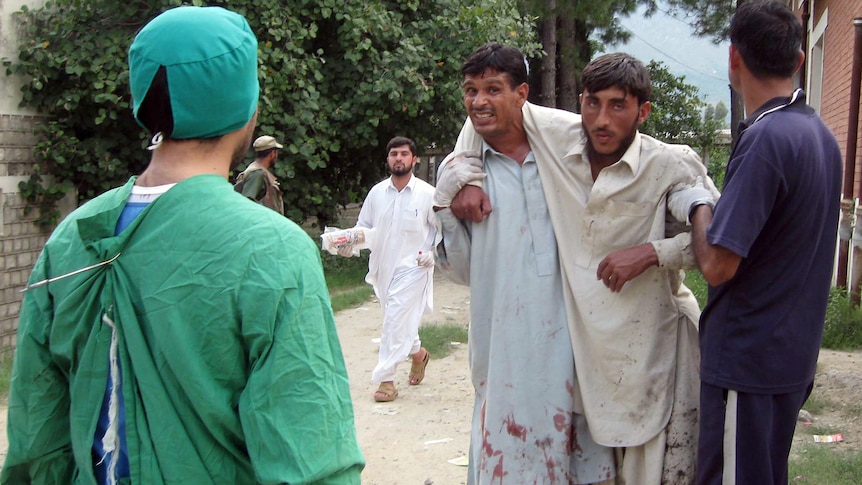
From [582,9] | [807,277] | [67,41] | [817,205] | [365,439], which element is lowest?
[365,439]

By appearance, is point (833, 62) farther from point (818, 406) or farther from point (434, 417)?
point (434, 417)

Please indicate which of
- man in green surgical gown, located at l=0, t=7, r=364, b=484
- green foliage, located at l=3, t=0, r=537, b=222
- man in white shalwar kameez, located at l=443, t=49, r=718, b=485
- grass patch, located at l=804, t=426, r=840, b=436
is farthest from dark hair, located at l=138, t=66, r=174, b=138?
green foliage, located at l=3, t=0, r=537, b=222

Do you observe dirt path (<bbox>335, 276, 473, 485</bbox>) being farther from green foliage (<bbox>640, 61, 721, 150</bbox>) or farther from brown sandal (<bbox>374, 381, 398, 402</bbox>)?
green foliage (<bbox>640, 61, 721, 150</bbox>)

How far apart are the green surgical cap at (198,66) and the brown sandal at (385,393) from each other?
499 cm

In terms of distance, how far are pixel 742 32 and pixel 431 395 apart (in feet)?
14.9

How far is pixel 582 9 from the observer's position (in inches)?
604

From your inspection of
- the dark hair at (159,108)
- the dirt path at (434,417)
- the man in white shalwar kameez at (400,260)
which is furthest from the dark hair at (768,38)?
the man in white shalwar kameez at (400,260)

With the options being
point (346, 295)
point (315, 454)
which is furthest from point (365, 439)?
point (346, 295)

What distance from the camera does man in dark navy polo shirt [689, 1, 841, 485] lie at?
240cm

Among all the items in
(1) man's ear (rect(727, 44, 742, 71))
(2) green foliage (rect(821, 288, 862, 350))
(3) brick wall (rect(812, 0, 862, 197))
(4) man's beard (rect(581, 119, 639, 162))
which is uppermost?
(3) brick wall (rect(812, 0, 862, 197))

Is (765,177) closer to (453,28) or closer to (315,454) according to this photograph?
(315,454)

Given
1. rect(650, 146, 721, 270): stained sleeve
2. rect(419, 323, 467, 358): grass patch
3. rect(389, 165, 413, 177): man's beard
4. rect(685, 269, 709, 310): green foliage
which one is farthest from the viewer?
rect(685, 269, 709, 310): green foliage

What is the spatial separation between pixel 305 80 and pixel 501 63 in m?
8.32

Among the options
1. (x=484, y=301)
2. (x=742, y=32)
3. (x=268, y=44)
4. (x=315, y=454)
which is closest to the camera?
(x=315, y=454)
